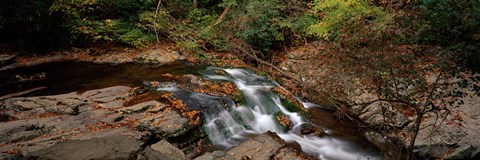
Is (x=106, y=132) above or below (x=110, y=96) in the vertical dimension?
below

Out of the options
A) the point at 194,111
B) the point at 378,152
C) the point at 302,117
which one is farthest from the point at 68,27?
the point at 378,152

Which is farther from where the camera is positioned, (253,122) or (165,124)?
(253,122)

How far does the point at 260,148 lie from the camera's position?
600 cm

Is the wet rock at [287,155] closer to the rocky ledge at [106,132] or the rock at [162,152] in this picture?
the rocky ledge at [106,132]

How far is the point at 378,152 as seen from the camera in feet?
A: 23.2

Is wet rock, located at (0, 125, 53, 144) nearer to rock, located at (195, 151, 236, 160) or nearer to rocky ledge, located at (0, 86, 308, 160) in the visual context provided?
rocky ledge, located at (0, 86, 308, 160)

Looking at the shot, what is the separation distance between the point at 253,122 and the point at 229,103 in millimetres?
815

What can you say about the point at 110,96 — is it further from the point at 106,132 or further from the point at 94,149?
the point at 94,149

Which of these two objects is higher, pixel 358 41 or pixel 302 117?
pixel 358 41

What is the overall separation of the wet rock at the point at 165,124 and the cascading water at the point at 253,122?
2.30ft

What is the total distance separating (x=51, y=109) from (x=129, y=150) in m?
2.81

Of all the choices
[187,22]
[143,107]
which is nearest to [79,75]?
[143,107]

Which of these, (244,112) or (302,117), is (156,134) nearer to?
(244,112)

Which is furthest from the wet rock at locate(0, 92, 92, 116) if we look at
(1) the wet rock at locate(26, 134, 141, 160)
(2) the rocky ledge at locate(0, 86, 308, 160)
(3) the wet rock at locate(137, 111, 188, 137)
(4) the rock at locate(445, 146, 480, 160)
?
(4) the rock at locate(445, 146, 480, 160)
